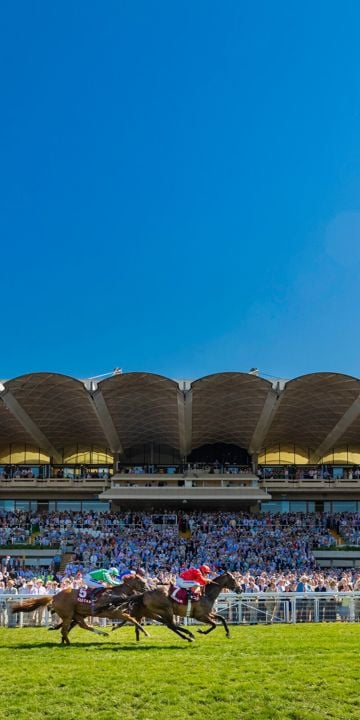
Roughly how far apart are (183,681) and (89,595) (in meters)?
3.88

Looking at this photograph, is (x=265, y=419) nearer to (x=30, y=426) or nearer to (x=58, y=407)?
(x=58, y=407)

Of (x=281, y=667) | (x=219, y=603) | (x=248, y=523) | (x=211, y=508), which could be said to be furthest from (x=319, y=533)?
(x=281, y=667)

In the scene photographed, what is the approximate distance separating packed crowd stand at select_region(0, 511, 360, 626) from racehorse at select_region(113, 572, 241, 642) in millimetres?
12386

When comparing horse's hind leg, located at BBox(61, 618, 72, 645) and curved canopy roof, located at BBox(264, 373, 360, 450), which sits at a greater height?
curved canopy roof, located at BBox(264, 373, 360, 450)

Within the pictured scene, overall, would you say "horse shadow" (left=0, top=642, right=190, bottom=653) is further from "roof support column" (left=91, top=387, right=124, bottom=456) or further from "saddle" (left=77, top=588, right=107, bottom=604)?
"roof support column" (left=91, top=387, right=124, bottom=456)

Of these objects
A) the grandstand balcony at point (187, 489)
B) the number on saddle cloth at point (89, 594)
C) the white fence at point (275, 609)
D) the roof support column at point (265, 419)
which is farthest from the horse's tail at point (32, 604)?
the grandstand balcony at point (187, 489)

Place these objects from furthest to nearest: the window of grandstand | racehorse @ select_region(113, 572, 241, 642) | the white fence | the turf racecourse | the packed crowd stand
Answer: the window of grandstand → the packed crowd stand → the white fence → racehorse @ select_region(113, 572, 241, 642) → the turf racecourse

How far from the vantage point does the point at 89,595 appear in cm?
1342

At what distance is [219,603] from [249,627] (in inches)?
64.6

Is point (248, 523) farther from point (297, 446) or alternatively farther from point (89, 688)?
point (89, 688)

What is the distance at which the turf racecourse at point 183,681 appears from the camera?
9.10 metres

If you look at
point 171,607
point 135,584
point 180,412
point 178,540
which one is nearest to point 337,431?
point 180,412

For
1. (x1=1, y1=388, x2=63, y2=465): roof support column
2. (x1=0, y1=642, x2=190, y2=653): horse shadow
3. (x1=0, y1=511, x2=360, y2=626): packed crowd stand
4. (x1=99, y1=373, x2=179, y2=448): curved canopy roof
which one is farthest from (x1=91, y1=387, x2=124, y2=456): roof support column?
(x1=0, y1=642, x2=190, y2=653): horse shadow

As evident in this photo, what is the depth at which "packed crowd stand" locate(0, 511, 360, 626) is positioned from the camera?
107 feet
